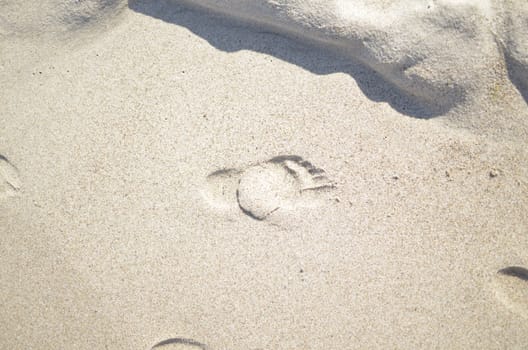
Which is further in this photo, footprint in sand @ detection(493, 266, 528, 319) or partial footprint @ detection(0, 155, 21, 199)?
partial footprint @ detection(0, 155, 21, 199)

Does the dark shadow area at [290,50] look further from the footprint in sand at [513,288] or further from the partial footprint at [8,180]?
the partial footprint at [8,180]

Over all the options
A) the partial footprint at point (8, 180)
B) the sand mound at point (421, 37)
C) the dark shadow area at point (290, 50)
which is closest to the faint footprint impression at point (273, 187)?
the dark shadow area at point (290, 50)

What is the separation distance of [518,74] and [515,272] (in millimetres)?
900

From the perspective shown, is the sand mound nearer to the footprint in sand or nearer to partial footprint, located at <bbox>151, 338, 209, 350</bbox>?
the footprint in sand

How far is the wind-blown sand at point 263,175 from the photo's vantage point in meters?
1.66

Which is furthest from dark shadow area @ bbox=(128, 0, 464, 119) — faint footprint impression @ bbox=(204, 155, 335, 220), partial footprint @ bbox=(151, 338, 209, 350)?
partial footprint @ bbox=(151, 338, 209, 350)

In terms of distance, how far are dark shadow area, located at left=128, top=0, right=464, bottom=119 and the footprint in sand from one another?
2.62 ft

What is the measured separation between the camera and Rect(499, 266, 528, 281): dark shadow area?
1664mm

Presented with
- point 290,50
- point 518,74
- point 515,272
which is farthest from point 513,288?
point 290,50

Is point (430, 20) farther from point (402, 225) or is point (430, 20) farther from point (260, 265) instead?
point (260, 265)

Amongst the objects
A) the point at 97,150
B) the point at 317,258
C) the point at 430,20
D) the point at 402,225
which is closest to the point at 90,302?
the point at 97,150

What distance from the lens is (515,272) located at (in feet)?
5.49

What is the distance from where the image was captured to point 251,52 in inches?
71.0

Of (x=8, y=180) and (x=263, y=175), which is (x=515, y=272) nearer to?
(x=263, y=175)
